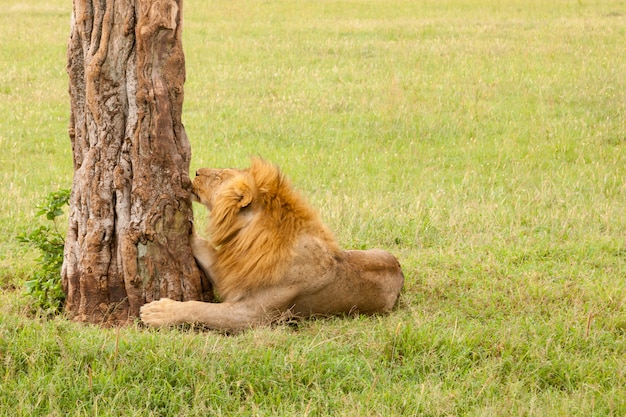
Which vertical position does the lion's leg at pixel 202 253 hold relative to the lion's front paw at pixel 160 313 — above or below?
above

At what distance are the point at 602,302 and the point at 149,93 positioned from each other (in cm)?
304


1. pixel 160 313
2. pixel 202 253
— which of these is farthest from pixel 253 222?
pixel 160 313

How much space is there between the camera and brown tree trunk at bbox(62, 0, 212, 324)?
486 centimetres

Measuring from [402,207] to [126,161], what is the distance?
3472 mm

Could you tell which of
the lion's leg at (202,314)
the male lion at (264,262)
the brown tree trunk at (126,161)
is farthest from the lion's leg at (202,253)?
the lion's leg at (202,314)

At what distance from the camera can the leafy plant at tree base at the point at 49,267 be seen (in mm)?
5230

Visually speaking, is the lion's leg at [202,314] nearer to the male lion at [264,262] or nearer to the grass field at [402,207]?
the male lion at [264,262]

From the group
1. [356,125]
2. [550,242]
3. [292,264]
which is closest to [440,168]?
[356,125]

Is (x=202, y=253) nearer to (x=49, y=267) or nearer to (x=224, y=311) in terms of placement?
(x=224, y=311)

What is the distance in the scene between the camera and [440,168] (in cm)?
959

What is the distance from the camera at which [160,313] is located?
4816mm

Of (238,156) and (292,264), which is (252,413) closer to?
(292,264)

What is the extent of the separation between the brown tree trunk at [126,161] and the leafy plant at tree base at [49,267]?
168 mm

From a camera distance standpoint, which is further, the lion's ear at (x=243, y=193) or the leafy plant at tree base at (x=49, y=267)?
the leafy plant at tree base at (x=49, y=267)
